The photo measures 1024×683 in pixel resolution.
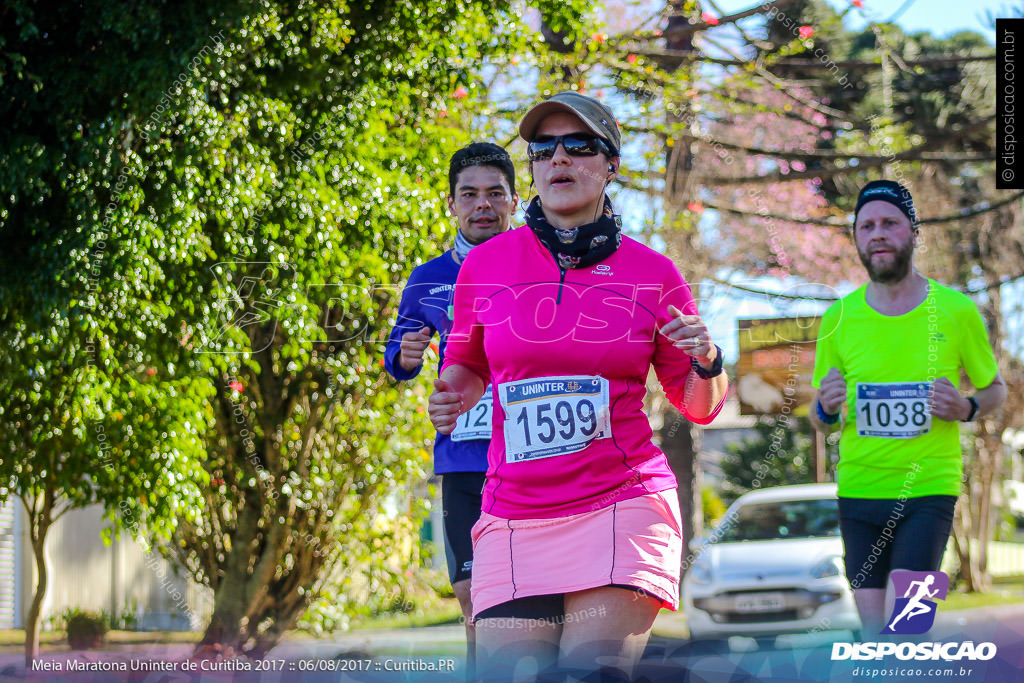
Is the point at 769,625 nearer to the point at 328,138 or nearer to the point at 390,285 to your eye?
the point at 390,285

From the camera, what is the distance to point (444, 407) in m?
2.98

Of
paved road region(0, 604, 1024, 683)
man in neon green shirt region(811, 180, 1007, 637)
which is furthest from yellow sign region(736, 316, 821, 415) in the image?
paved road region(0, 604, 1024, 683)

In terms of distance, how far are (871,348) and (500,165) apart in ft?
5.94

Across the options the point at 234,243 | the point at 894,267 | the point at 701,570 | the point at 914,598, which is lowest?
the point at 701,570

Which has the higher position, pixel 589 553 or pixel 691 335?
pixel 691 335

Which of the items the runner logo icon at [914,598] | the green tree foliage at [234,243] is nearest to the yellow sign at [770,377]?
the green tree foliage at [234,243]

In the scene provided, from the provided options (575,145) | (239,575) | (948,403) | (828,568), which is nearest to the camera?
(575,145)

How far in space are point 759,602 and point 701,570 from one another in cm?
76

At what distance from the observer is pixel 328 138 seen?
5.99 m

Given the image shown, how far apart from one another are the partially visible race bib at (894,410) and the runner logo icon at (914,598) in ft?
1.91

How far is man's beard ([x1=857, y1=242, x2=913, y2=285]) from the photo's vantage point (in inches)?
180

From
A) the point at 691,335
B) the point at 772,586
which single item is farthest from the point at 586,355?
the point at 772,586

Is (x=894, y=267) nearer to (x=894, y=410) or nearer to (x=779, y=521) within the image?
(x=894, y=410)

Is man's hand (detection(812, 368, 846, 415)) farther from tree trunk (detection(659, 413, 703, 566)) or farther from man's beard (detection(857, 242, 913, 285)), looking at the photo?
tree trunk (detection(659, 413, 703, 566))
